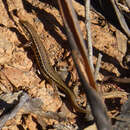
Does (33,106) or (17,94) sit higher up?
(17,94)

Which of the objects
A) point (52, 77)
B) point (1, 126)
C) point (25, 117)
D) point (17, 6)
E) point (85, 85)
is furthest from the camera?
point (17, 6)

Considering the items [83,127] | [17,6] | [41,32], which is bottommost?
[83,127]

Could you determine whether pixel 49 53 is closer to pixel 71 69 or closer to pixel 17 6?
pixel 71 69

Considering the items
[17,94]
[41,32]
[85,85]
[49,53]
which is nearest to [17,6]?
[41,32]

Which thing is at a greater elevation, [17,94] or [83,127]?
[17,94]

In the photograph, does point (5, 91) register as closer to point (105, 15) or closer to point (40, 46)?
point (40, 46)

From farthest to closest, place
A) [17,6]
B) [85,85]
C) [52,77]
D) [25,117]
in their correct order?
1. [17,6]
2. [52,77]
3. [25,117]
4. [85,85]

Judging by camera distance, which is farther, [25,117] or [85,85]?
[25,117]

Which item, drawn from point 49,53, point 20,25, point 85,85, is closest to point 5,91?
point 49,53

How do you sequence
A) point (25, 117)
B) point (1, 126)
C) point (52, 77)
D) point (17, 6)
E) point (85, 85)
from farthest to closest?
1. point (17, 6)
2. point (52, 77)
3. point (25, 117)
4. point (1, 126)
5. point (85, 85)
